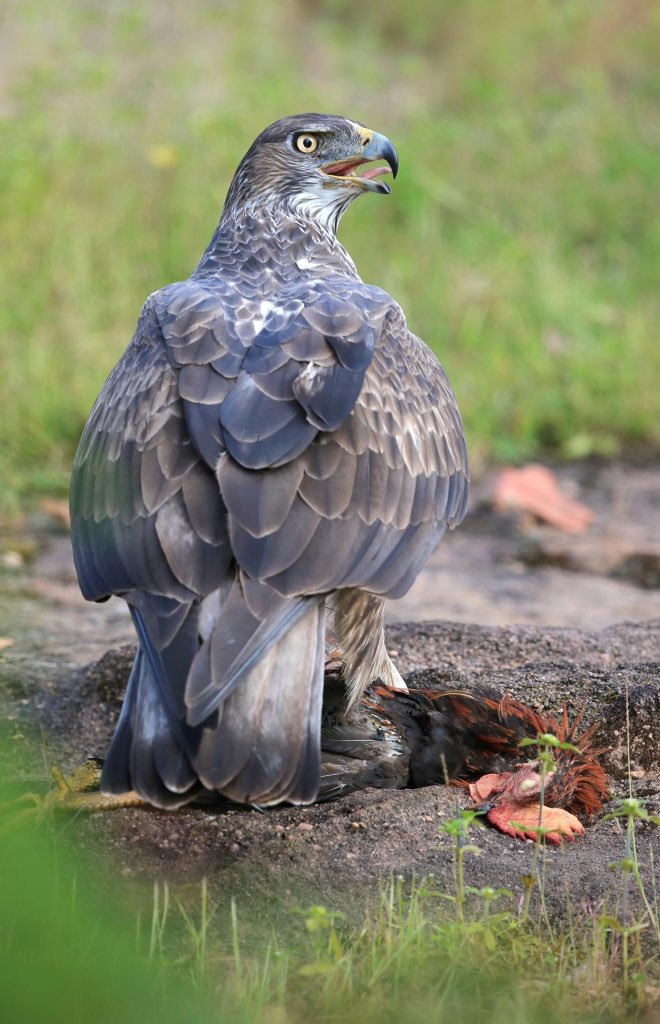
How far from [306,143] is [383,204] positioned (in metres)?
4.59

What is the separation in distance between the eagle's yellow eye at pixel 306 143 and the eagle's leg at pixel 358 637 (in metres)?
1.63

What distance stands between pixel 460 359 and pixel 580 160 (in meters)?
2.73

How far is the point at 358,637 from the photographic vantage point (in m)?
3.59

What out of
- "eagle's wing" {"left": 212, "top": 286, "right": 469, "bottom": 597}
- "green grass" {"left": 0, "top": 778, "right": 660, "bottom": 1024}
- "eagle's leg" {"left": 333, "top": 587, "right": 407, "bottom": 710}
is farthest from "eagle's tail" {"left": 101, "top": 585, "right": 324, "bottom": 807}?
"eagle's leg" {"left": 333, "top": 587, "right": 407, "bottom": 710}

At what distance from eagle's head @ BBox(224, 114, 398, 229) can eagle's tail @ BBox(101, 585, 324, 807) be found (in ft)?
6.11

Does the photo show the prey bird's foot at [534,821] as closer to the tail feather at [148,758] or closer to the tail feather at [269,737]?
the tail feather at [269,737]

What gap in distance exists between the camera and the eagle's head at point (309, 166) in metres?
4.32

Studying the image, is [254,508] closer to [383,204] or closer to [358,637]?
[358,637]

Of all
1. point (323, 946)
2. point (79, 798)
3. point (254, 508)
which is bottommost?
point (323, 946)

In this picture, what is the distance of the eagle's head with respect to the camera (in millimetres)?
4324

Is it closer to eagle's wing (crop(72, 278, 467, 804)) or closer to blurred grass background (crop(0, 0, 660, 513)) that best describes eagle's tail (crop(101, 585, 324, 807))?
eagle's wing (crop(72, 278, 467, 804))

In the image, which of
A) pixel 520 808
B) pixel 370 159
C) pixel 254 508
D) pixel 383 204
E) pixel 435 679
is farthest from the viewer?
pixel 383 204

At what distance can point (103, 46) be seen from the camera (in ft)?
31.6

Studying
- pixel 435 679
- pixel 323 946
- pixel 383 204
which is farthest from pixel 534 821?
pixel 383 204
